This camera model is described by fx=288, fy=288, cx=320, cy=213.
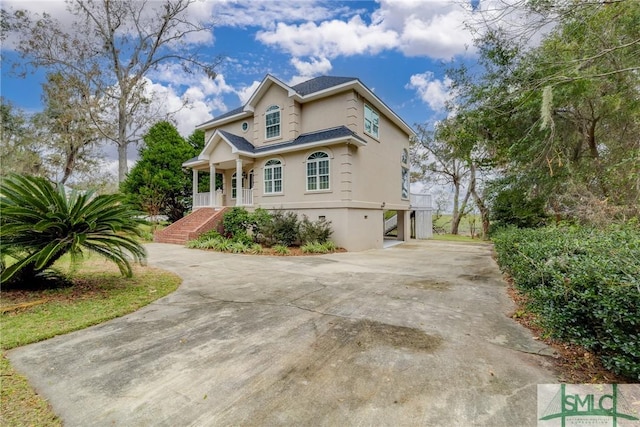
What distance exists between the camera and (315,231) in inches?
488

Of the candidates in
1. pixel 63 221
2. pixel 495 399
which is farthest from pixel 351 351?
pixel 63 221

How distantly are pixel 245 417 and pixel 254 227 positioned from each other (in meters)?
11.5

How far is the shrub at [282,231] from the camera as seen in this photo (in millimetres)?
12281

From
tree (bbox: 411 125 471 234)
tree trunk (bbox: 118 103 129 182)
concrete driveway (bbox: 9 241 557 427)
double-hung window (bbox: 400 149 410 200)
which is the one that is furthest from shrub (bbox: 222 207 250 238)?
tree (bbox: 411 125 471 234)

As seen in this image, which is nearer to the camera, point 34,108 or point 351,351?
point 351,351

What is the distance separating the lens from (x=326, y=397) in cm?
237

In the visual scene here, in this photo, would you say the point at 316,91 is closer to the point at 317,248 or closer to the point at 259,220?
the point at 259,220

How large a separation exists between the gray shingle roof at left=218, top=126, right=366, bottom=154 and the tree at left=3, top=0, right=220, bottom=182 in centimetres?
896

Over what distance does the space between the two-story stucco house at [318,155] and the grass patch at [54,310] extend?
7.66 metres

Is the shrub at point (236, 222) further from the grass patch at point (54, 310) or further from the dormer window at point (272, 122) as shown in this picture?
the grass patch at point (54, 310)

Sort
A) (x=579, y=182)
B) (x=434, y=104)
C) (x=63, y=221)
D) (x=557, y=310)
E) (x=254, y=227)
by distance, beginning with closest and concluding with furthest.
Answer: (x=557, y=310) < (x=63, y=221) < (x=579, y=182) < (x=254, y=227) < (x=434, y=104)

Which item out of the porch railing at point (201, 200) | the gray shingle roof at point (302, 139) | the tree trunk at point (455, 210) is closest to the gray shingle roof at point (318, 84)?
the gray shingle roof at point (302, 139)

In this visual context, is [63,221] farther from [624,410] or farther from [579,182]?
[579,182]

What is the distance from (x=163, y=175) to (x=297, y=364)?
19.3 m
